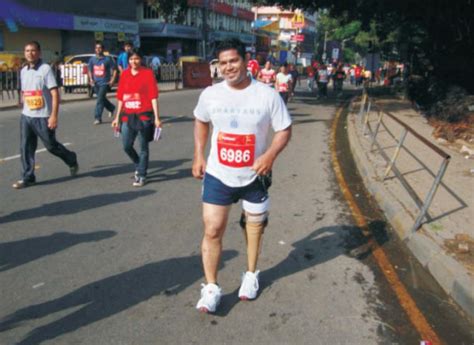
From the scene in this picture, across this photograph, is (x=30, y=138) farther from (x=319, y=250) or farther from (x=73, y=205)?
(x=319, y=250)

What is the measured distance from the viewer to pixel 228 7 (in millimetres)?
72375

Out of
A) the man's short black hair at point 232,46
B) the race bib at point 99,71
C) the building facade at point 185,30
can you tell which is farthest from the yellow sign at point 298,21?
the man's short black hair at point 232,46

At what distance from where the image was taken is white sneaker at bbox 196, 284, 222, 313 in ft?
11.6

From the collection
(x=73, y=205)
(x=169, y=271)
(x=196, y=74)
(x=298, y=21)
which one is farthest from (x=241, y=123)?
(x=298, y=21)

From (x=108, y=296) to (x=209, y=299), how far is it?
2.69ft

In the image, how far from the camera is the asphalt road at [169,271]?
3385 mm

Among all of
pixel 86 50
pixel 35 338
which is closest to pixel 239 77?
pixel 35 338

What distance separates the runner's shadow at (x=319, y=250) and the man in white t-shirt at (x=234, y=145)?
616 mm

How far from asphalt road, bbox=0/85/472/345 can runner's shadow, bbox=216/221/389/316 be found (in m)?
0.02

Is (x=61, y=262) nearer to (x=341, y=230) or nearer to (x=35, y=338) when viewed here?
(x=35, y=338)

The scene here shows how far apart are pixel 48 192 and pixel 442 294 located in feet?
16.2

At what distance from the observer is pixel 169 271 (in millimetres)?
4297

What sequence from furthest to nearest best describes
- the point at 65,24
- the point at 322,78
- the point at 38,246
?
the point at 65,24 < the point at 322,78 < the point at 38,246

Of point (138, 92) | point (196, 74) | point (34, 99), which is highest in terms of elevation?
point (138, 92)
